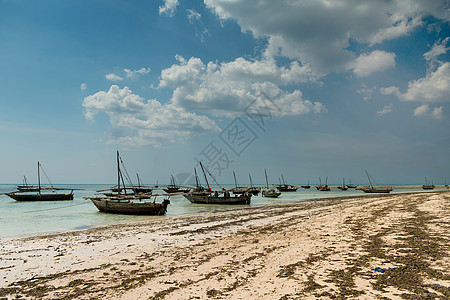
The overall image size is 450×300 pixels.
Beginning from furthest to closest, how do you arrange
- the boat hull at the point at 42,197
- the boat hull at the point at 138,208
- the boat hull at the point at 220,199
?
1. the boat hull at the point at 42,197
2. the boat hull at the point at 220,199
3. the boat hull at the point at 138,208

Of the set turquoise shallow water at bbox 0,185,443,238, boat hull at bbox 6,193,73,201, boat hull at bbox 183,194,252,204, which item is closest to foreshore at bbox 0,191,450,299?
turquoise shallow water at bbox 0,185,443,238

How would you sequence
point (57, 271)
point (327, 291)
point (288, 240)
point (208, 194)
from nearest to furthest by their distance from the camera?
point (327, 291), point (57, 271), point (288, 240), point (208, 194)

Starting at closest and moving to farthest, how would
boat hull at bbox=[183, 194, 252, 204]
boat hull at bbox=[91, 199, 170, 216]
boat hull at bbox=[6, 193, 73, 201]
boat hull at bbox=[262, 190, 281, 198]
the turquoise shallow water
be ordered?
the turquoise shallow water < boat hull at bbox=[91, 199, 170, 216] < boat hull at bbox=[183, 194, 252, 204] < boat hull at bbox=[6, 193, 73, 201] < boat hull at bbox=[262, 190, 281, 198]

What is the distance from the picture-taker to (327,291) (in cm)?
566

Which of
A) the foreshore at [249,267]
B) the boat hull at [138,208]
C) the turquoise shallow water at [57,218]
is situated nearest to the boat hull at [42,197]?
the turquoise shallow water at [57,218]

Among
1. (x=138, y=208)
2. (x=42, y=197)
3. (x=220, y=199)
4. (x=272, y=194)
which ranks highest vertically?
(x=42, y=197)

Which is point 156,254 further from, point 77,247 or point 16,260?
point 16,260

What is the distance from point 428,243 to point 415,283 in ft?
14.7

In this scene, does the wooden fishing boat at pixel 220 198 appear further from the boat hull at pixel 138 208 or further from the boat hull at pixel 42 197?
the boat hull at pixel 42 197

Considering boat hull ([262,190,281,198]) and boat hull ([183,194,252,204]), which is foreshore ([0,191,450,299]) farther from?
boat hull ([262,190,281,198])

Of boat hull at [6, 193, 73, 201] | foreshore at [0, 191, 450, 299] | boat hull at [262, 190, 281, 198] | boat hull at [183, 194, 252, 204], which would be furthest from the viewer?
boat hull at [262, 190, 281, 198]

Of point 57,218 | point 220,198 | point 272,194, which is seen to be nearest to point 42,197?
point 57,218

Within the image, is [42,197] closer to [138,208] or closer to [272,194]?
[138,208]

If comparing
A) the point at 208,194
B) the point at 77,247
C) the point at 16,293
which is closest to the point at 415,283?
the point at 16,293
